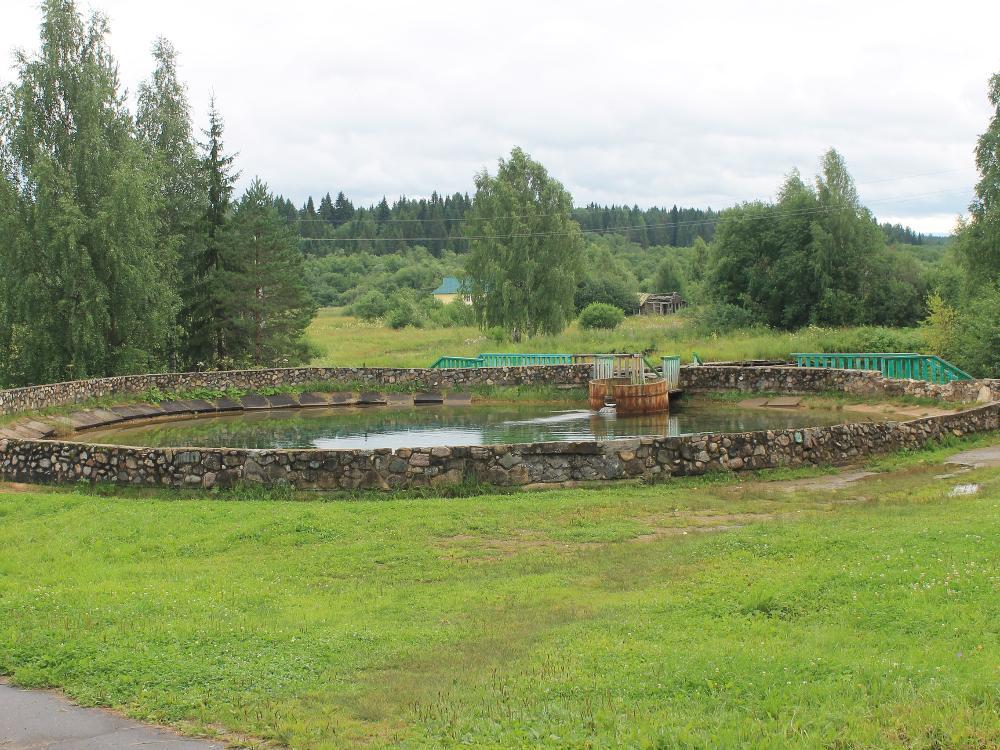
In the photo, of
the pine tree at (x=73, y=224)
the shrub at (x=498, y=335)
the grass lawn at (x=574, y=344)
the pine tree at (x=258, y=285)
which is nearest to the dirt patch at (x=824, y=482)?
the grass lawn at (x=574, y=344)

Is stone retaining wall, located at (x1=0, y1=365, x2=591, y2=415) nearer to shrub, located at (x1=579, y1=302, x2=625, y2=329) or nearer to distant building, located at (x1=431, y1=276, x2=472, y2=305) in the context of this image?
shrub, located at (x1=579, y1=302, x2=625, y2=329)

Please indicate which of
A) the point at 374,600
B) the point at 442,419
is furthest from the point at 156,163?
the point at 374,600

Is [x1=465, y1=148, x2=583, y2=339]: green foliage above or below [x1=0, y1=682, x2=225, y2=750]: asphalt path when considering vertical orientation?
above

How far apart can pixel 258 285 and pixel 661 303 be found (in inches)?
2917

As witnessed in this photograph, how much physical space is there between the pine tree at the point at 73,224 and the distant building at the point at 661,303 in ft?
254

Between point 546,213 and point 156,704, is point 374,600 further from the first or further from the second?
point 546,213

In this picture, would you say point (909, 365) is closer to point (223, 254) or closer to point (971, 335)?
point (971, 335)

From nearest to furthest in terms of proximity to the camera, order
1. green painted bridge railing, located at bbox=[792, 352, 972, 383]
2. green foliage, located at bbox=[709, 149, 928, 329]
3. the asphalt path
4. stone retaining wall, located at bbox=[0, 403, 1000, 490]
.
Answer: the asphalt path < stone retaining wall, located at bbox=[0, 403, 1000, 490] < green painted bridge railing, located at bbox=[792, 352, 972, 383] < green foliage, located at bbox=[709, 149, 928, 329]

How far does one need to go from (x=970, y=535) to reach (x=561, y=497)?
646 centimetres

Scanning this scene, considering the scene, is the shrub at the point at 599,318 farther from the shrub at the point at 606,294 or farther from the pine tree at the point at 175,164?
the pine tree at the point at 175,164

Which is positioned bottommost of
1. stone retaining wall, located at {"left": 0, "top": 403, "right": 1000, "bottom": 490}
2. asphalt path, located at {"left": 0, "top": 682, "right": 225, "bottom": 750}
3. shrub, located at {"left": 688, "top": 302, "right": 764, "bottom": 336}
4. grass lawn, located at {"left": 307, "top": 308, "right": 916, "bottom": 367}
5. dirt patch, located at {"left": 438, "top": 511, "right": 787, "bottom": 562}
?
asphalt path, located at {"left": 0, "top": 682, "right": 225, "bottom": 750}

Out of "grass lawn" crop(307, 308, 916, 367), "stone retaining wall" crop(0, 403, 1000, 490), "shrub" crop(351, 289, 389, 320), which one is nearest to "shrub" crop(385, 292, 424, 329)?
"shrub" crop(351, 289, 389, 320)

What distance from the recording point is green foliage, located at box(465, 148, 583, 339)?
62906 millimetres

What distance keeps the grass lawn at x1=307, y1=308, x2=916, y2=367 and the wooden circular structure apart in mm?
13185
